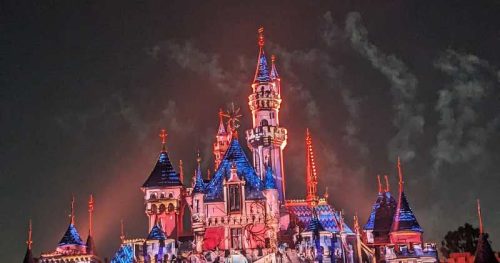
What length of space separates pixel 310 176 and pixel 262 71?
31.3 ft

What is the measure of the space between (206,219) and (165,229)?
399 centimetres

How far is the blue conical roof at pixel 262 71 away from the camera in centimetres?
6756

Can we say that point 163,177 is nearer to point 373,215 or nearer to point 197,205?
point 197,205

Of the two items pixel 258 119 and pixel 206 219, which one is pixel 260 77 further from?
pixel 206 219

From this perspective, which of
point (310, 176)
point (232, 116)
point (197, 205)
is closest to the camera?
point (197, 205)

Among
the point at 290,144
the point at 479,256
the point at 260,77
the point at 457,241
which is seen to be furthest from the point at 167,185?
the point at 457,241

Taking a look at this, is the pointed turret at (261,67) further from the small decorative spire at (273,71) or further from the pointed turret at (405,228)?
the pointed turret at (405,228)

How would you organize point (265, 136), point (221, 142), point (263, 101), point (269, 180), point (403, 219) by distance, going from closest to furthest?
point (403, 219)
point (269, 180)
point (265, 136)
point (263, 101)
point (221, 142)

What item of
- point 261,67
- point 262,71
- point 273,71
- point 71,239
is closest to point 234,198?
point 71,239

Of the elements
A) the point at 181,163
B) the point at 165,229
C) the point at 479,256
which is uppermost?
the point at 181,163

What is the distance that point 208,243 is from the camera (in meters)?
58.8

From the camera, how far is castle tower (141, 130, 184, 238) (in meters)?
61.4

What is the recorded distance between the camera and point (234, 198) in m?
59.2

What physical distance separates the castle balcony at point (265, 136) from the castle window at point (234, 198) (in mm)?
6940
